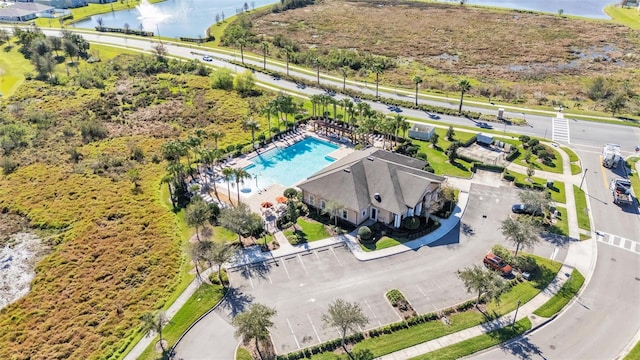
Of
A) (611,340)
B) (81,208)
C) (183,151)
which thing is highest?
(183,151)

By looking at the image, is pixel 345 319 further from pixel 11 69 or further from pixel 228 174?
pixel 11 69

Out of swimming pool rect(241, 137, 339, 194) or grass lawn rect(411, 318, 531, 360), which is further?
swimming pool rect(241, 137, 339, 194)

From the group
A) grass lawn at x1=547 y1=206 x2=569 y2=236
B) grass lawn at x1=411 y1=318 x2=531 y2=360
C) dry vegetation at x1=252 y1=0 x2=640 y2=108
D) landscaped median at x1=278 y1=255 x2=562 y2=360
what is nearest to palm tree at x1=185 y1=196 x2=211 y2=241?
landscaped median at x1=278 y1=255 x2=562 y2=360

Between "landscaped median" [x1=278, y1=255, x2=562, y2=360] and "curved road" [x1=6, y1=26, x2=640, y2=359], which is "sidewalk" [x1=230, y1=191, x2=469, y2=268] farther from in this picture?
"landscaped median" [x1=278, y1=255, x2=562, y2=360]

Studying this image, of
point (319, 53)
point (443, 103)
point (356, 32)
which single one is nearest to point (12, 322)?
→ point (443, 103)

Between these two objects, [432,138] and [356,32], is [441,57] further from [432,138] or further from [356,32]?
[432,138]

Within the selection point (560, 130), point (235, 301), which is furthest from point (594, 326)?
point (560, 130)

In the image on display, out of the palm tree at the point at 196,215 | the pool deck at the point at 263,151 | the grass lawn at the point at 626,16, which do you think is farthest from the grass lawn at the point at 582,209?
the grass lawn at the point at 626,16

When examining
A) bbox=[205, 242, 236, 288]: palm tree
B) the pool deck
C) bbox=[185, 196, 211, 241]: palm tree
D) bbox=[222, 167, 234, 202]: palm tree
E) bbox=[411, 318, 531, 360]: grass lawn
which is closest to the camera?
bbox=[411, 318, 531, 360]: grass lawn

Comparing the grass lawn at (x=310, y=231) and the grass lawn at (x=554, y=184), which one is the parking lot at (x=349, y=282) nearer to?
the grass lawn at (x=310, y=231)
